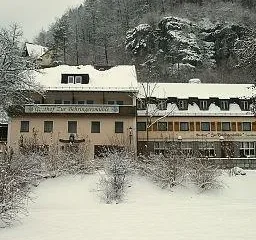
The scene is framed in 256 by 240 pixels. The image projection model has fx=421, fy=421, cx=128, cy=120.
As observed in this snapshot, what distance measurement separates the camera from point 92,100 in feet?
142

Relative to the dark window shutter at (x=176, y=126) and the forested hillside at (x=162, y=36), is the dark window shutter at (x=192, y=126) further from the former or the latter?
the forested hillside at (x=162, y=36)

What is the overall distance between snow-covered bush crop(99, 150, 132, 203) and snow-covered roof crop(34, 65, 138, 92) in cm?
1601

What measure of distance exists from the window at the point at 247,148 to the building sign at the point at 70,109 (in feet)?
47.3

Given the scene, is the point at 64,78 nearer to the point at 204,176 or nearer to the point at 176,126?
the point at 176,126

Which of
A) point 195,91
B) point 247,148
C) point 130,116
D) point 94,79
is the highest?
point 94,79

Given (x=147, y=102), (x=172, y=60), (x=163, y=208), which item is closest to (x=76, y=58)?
(x=172, y=60)

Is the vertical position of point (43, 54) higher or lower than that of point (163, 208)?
higher

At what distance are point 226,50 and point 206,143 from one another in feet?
172

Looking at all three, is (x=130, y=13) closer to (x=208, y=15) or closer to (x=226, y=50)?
(x=208, y=15)

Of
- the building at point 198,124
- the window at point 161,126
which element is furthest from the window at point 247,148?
the window at point 161,126

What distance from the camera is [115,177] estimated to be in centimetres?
2480

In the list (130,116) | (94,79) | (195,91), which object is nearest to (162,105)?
(195,91)

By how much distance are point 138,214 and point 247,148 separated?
29.9 meters

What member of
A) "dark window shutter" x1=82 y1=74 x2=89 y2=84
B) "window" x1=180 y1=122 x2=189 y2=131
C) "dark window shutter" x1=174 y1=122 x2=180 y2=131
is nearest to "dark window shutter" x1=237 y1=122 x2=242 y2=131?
"window" x1=180 y1=122 x2=189 y2=131
